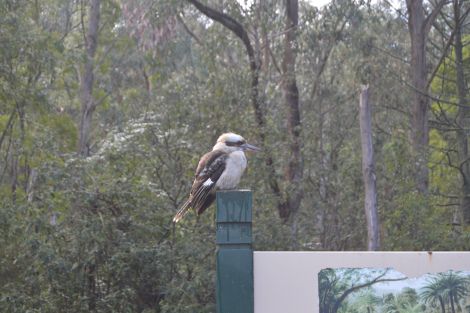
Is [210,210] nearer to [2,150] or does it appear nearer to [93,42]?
[2,150]

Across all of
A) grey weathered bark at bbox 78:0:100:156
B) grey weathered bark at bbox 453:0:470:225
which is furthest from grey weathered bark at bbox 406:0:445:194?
grey weathered bark at bbox 78:0:100:156

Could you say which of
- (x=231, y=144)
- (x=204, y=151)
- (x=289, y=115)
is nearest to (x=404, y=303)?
(x=231, y=144)

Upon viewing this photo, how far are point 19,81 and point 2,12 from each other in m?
1.09

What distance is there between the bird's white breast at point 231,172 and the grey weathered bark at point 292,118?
4.23 metres

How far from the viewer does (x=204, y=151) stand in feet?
34.4

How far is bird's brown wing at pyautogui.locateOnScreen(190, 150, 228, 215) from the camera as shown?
7.00 metres

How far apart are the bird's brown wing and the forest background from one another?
1508mm

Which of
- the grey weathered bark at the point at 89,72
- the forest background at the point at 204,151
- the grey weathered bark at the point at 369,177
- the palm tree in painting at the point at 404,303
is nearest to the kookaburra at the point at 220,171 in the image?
the forest background at the point at 204,151

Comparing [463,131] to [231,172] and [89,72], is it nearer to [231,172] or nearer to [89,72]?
[231,172]

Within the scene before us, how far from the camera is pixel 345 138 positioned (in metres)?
15.8

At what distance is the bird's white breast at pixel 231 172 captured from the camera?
6.93 meters

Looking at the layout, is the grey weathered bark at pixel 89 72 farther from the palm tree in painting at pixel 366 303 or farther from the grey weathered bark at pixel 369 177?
the palm tree in painting at pixel 366 303

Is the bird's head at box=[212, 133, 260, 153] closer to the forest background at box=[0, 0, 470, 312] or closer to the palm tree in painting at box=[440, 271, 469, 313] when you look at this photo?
the forest background at box=[0, 0, 470, 312]

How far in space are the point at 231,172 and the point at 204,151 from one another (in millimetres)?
3564
